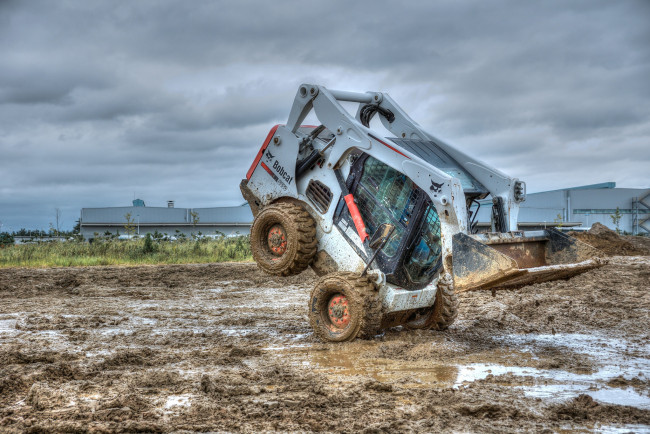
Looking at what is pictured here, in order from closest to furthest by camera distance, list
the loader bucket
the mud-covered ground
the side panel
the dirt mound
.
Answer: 1. the mud-covered ground
2. the loader bucket
3. the side panel
4. the dirt mound

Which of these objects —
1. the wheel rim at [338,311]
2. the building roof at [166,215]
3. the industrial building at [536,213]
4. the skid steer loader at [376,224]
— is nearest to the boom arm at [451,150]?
the skid steer loader at [376,224]

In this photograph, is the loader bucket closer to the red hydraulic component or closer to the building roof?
the red hydraulic component

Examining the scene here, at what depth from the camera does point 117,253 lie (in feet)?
66.2

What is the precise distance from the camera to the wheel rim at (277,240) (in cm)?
763

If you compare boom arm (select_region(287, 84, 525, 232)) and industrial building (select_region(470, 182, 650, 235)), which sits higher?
industrial building (select_region(470, 182, 650, 235))

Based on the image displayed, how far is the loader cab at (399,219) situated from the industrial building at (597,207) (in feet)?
110

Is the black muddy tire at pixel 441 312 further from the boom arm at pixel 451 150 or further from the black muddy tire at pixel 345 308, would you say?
the boom arm at pixel 451 150

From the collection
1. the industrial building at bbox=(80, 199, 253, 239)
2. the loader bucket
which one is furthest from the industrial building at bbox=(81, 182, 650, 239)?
the loader bucket

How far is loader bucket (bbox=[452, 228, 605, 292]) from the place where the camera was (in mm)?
5805

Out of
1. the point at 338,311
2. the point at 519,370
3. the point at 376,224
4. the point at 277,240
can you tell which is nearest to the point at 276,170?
the point at 277,240

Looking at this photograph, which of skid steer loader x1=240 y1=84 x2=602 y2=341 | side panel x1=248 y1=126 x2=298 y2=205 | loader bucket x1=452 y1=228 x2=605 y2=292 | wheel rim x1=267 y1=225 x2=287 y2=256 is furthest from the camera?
side panel x1=248 y1=126 x2=298 y2=205

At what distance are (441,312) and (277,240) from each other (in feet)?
6.93

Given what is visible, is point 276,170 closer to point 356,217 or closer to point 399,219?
point 356,217

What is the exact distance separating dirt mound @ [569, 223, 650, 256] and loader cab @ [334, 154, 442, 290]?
13.3 metres
